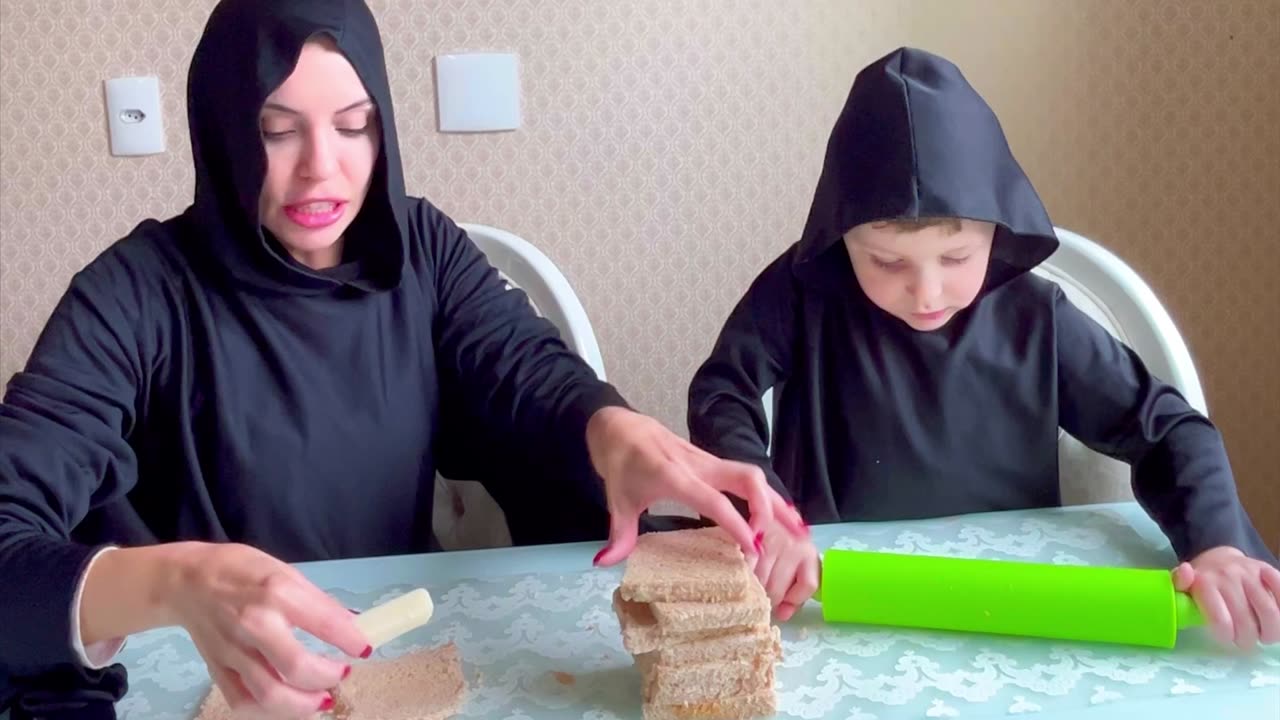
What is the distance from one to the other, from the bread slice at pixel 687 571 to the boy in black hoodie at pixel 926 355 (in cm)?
28

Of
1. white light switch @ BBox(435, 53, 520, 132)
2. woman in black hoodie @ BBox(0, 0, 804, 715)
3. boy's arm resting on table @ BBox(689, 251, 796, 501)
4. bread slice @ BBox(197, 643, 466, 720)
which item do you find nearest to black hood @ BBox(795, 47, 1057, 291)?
boy's arm resting on table @ BBox(689, 251, 796, 501)

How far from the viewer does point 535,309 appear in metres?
1.23

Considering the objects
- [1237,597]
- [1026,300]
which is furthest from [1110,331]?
[1237,597]

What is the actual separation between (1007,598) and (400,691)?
409mm

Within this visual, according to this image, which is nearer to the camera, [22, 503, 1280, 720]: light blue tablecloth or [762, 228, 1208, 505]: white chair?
[22, 503, 1280, 720]: light blue tablecloth

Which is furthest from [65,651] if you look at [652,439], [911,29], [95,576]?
[911,29]

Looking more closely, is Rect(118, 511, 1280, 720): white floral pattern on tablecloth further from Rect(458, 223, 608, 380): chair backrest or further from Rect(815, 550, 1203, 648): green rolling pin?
Rect(458, 223, 608, 380): chair backrest

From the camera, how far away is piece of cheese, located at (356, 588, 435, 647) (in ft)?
1.99

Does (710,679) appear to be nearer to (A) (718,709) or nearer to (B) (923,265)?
(A) (718,709)

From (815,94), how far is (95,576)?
1308 mm

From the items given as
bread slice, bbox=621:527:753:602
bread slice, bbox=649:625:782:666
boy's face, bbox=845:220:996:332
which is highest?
boy's face, bbox=845:220:996:332

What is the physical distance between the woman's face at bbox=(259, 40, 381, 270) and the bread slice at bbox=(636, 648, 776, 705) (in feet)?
1.65

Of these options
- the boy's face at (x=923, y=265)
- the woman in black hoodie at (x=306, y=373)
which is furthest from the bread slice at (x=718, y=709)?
the boy's face at (x=923, y=265)

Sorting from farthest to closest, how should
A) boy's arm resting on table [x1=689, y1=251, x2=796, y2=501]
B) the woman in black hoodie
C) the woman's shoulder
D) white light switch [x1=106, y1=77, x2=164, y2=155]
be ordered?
white light switch [x1=106, y1=77, x2=164, y2=155]
boy's arm resting on table [x1=689, y1=251, x2=796, y2=501]
the woman's shoulder
the woman in black hoodie
